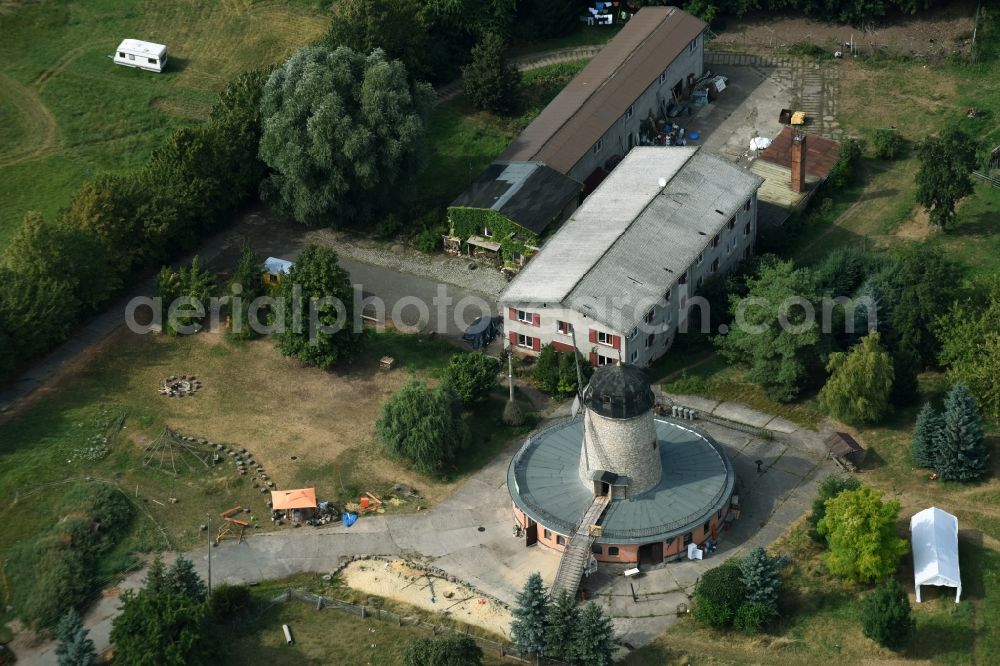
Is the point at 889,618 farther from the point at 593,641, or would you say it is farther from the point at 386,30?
the point at 386,30

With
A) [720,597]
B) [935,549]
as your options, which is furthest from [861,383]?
[720,597]

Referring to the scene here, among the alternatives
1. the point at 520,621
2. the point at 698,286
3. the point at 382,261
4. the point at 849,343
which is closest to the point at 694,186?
the point at 698,286

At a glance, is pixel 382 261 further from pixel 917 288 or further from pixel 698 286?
pixel 917 288

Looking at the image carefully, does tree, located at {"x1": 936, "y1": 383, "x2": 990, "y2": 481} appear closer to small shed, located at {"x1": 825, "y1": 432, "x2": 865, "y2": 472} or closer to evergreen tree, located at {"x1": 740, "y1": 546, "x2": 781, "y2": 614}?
small shed, located at {"x1": 825, "y1": 432, "x2": 865, "y2": 472}

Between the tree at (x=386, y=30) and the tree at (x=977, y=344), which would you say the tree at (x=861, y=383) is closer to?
the tree at (x=977, y=344)

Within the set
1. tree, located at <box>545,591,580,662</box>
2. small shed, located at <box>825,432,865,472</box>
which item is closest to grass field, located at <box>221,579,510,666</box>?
tree, located at <box>545,591,580,662</box>
